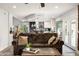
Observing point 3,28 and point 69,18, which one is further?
point 69,18

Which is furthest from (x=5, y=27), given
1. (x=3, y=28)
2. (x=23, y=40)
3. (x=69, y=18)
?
(x=69, y=18)

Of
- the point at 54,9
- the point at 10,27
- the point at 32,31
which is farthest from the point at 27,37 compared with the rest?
the point at 54,9

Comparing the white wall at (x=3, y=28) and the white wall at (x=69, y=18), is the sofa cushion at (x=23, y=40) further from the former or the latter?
the white wall at (x=69, y=18)

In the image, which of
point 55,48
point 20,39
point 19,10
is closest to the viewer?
point 19,10

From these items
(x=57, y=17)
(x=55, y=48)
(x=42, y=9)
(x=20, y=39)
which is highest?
(x=42, y=9)

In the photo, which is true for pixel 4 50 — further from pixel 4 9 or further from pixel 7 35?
pixel 4 9

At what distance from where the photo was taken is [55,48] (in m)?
2.91

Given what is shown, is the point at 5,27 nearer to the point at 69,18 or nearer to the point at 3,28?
the point at 3,28

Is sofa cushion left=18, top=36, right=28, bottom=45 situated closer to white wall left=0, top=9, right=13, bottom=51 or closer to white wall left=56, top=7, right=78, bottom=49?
white wall left=0, top=9, right=13, bottom=51

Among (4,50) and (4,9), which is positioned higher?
(4,9)

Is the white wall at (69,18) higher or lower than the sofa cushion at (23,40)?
higher

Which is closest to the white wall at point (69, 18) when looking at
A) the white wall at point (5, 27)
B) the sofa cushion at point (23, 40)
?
the sofa cushion at point (23, 40)

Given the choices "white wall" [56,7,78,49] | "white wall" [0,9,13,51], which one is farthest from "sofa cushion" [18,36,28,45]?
"white wall" [56,7,78,49]

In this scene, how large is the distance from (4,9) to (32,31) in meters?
0.63
